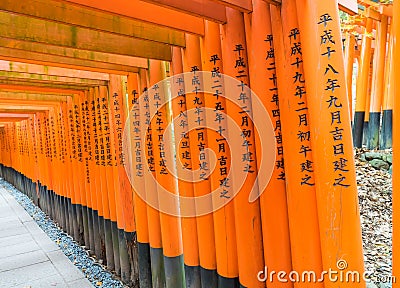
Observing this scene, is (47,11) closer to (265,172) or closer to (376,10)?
(265,172)

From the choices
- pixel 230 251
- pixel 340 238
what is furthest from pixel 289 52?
pixel 230 251

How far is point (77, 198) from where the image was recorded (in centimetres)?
758

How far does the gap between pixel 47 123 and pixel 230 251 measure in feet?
26.4

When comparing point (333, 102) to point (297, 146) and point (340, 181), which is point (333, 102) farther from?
point (340, 181)

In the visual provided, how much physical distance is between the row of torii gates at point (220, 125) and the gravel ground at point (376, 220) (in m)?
2.99

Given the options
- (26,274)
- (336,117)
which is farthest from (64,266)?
(336,117)

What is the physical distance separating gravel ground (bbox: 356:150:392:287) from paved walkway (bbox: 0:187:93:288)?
4647mm

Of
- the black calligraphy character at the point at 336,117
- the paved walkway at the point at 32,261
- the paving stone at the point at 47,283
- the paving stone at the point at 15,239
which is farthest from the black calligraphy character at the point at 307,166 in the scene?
the paving stone at the point at 15,239

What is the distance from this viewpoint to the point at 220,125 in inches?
126

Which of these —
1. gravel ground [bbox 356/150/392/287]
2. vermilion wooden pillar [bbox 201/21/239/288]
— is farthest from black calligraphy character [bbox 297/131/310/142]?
gravel ground [bbox 356/150/392/287]

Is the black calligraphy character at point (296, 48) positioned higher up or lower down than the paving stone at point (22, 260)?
higher up

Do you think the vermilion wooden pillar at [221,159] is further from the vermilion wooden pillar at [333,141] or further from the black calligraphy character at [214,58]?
the vermilion wooden pillar at [333,141]

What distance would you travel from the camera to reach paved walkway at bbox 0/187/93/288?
561cm

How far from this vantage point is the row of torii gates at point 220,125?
90.5 inches
